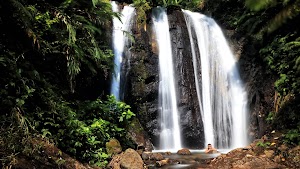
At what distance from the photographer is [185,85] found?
11.9m

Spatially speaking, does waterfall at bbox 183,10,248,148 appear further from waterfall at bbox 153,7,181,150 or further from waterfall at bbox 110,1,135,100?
waterfall at bbox 110,1,135,100

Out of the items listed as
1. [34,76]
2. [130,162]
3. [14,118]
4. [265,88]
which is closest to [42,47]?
[34,76]

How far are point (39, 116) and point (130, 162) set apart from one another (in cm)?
232

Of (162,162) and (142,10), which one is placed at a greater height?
(142,10)

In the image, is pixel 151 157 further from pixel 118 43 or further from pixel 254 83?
pixel 254 83

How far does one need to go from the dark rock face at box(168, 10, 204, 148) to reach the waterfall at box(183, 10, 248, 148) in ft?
1.14

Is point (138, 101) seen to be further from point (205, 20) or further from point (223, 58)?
point (205, 20)

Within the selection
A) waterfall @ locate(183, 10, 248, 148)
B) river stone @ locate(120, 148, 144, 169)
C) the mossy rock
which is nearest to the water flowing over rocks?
river stone @ locate(120, 148, 144, 169)

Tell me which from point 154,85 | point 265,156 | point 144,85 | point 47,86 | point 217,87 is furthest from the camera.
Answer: point 217,87

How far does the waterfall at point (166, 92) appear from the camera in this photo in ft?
35.4

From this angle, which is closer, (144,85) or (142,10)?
(144,85)

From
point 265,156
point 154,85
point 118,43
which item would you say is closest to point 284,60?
point 265,156

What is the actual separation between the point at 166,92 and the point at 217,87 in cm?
286

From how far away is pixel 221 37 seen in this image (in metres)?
14.8
